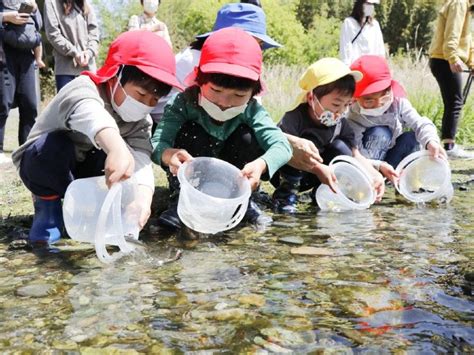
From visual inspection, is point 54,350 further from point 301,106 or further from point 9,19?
point 9,19

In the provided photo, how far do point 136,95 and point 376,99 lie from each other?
5.66ft

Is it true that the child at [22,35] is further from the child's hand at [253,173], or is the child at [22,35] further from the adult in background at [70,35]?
the child's hand at [253,173]

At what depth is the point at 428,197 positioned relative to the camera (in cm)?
321

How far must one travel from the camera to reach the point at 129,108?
92.0 inches

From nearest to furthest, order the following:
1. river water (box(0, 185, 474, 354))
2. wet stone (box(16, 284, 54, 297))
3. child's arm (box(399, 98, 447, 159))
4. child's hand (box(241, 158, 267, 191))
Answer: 1. river water (box(0, 185, 474, 354))
2. wet stone (box(16, 284, 54, 297))
3. child's hand (box(241, 158, 267, 191))
4. child's arm (box(399, 98, 447, 159))

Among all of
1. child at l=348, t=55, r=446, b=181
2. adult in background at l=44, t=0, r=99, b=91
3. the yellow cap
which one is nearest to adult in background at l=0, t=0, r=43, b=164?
adult in background at l=44, t=0, r=99, b=91

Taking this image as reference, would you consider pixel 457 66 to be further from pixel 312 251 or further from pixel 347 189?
pixel 312 251

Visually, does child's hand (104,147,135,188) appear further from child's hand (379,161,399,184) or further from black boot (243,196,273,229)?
child's hand (379,161,399,184)

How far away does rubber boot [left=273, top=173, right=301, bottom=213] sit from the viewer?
3.19 meters

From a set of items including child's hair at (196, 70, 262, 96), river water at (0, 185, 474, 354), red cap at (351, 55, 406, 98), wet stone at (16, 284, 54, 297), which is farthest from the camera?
red cap at (351, 55, 406, 98)

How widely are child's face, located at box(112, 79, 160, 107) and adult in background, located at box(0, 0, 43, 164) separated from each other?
6.23ft

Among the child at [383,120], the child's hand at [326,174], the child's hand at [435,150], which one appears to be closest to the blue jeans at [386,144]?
the child at [383,120]

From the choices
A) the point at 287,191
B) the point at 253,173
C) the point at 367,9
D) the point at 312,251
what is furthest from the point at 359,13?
the point at 312,251

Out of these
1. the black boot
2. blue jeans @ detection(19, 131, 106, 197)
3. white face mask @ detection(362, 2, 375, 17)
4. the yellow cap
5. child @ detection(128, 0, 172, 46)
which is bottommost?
the black boot
